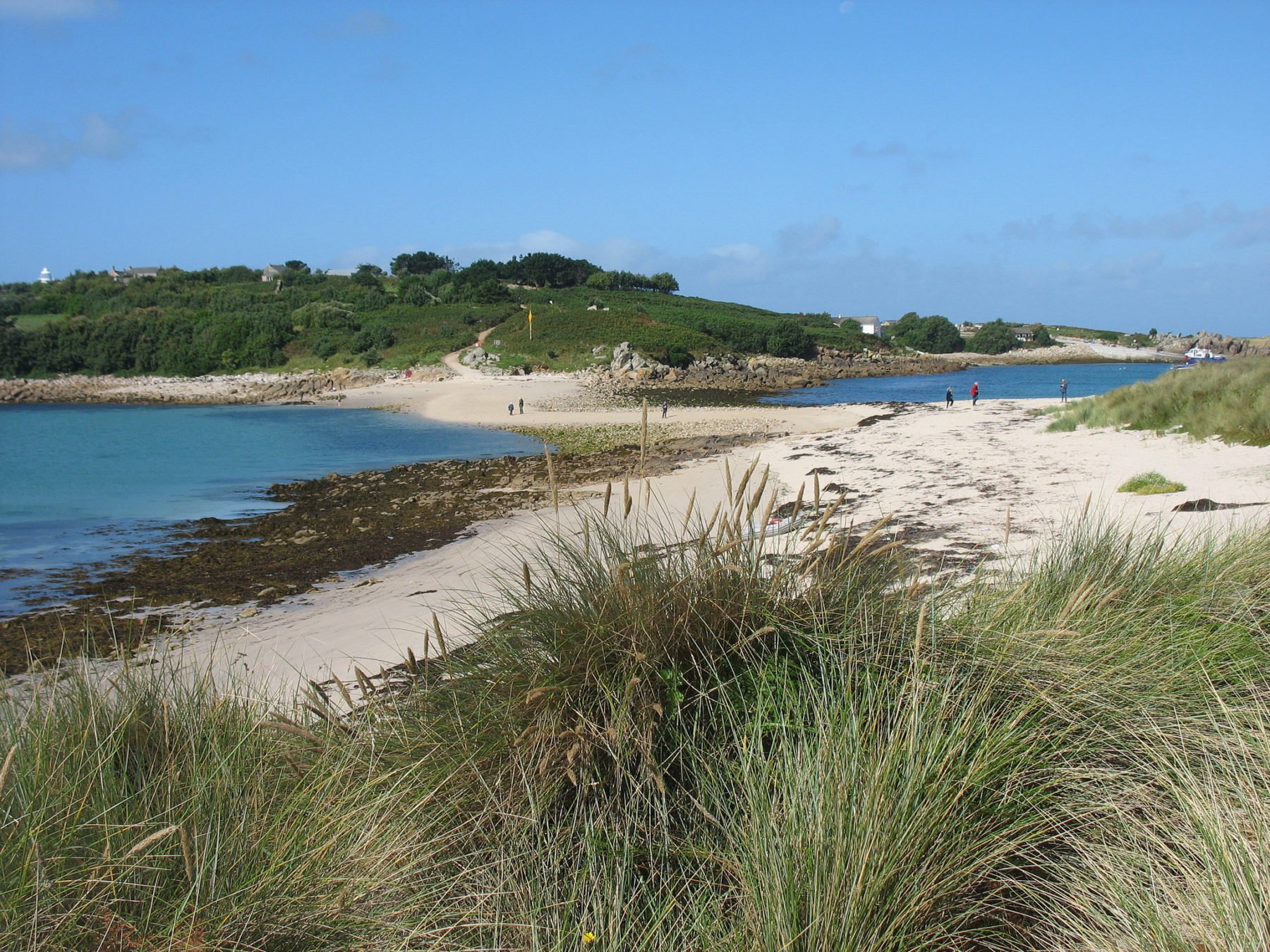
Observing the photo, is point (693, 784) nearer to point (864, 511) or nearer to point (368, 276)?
point (864, 511)

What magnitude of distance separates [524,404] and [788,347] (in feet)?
117

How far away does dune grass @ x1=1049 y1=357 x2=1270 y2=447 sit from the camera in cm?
1150

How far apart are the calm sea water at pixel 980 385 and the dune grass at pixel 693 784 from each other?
3322cm

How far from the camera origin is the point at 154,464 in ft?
81.9

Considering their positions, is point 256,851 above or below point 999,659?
below

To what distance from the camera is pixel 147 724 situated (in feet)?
8.94


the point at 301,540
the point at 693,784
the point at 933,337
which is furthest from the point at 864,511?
the point at 933,337

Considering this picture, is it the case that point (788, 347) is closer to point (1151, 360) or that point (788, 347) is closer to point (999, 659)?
point (1151, 360)

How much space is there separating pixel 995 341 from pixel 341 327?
238 ft

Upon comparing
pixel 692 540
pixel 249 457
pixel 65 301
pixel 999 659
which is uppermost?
pixel 65 301

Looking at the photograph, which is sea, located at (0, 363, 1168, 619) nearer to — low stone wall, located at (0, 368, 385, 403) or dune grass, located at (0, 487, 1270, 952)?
low stone wall, located at (0, 368, 385, 403)

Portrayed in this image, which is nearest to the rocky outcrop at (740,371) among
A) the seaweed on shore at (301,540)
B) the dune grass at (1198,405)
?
the seaweed on shore at (301,540)

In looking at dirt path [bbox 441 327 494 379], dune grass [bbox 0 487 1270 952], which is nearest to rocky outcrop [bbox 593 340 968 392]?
dirt path [bbox 441 327 494 379]

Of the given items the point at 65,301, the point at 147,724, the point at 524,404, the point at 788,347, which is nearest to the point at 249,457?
the point at 524,404
